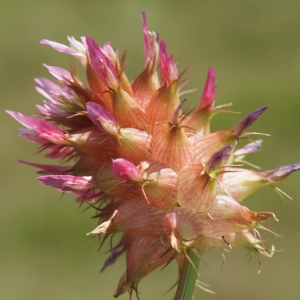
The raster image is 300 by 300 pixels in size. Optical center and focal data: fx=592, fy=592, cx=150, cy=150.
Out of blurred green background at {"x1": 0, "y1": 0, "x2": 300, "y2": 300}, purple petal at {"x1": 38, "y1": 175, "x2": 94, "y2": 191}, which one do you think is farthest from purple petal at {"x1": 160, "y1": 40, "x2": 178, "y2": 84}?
blurred green background at {"x1": 0, "y1": 0, "x2": 300, "y2": 300}

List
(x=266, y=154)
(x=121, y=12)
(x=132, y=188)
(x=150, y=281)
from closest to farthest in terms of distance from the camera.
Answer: (x=132, y=188) < (x=150, y=281) < (x=266, y=154) < (x=121, y=12)

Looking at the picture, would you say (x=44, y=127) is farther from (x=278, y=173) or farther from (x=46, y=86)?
(x=278, y=173)

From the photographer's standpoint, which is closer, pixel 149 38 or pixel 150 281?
pixel 149 38

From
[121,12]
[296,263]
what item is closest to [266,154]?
[296,263]

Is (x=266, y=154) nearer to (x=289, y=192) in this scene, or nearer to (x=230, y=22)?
(x=289, y=192)

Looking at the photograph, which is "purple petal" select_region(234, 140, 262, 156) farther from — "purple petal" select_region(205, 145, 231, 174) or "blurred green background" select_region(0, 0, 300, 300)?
"blurred green background" select_region(0, 0, 300, 300)

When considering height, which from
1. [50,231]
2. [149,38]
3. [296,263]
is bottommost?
[296,263]

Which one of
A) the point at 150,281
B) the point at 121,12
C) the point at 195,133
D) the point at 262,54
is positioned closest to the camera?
the point at 195,133
